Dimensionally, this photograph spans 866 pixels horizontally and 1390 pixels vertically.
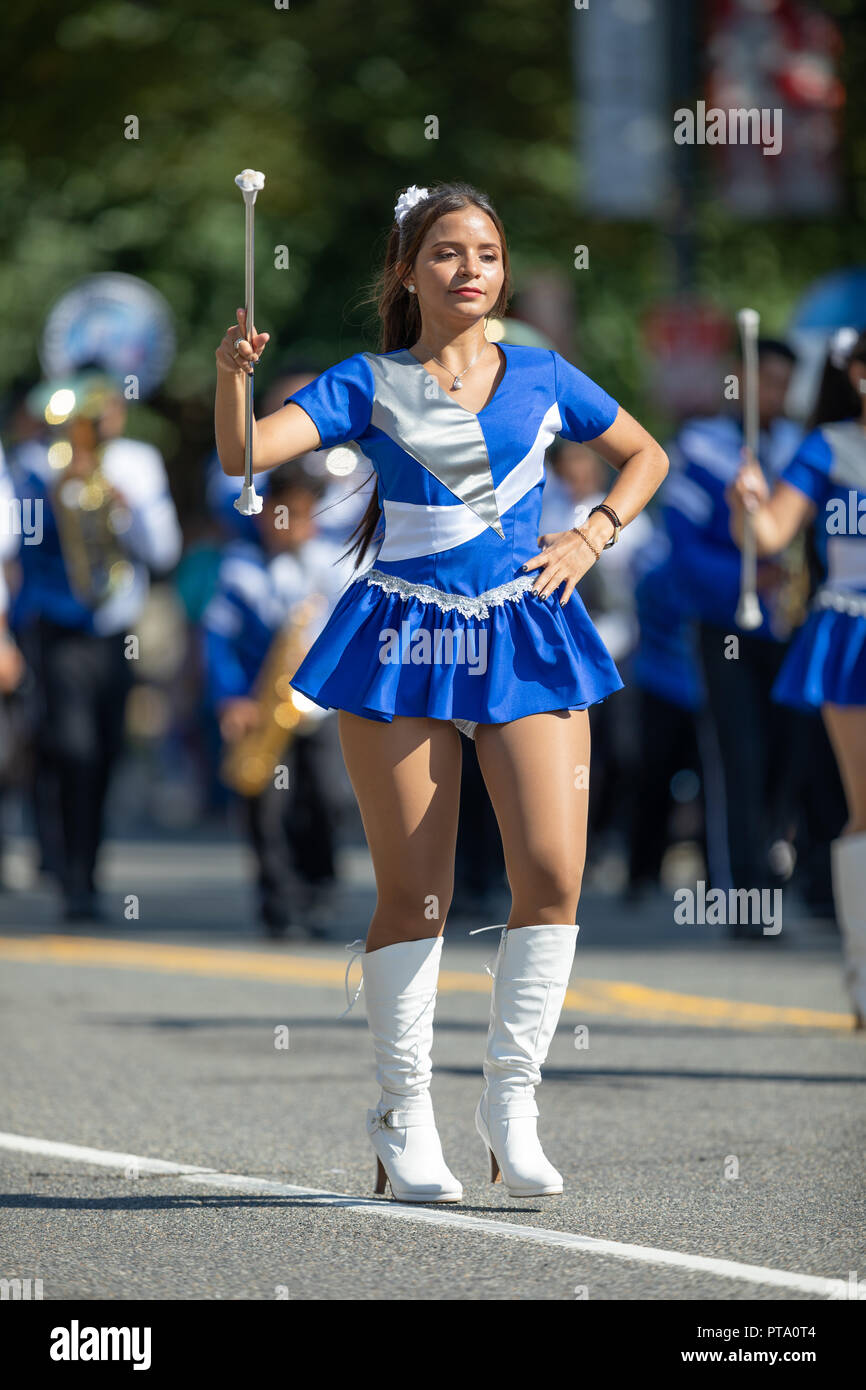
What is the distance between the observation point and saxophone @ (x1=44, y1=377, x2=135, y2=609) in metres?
10.9

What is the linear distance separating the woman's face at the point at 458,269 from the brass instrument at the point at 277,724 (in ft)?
17.7

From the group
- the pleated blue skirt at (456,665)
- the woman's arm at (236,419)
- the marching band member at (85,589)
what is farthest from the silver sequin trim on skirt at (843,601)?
the marching band member at (85,589)

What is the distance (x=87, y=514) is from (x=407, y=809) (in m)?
6.15

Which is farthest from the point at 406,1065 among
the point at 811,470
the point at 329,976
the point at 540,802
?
the point at 329,976

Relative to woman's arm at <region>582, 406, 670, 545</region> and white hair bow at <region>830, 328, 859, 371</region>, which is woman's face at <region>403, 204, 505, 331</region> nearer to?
woman's arm at <region>582, 406, 670, 545</region>

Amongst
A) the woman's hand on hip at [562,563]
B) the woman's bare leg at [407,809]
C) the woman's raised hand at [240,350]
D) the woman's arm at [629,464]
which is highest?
the woman's raised hand at [240,350]

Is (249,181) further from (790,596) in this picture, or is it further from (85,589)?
(85,589)

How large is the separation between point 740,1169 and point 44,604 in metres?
6.17

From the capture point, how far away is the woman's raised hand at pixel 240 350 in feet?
15.6

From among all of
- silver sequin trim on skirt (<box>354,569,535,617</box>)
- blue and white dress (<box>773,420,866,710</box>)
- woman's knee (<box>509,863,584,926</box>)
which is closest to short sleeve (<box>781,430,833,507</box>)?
blue and white dress (<box>773,420,866,710</box>)

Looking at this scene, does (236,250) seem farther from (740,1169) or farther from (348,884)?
(740,1169)

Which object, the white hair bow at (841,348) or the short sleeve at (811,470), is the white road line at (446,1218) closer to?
the short sleeve at (811,470)

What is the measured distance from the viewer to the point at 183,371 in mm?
26062
